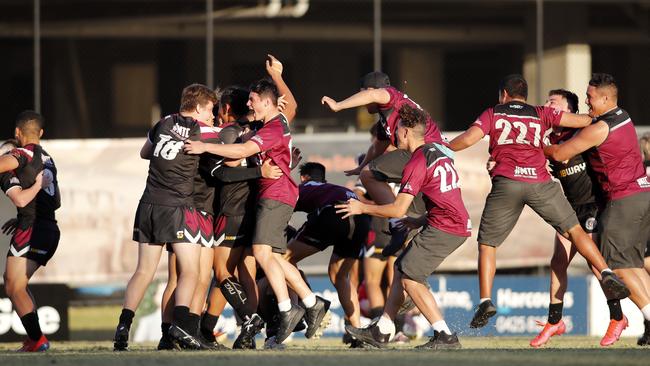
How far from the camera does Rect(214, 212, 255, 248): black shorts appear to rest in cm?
1094

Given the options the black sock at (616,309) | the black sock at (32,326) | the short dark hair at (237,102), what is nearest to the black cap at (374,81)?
the short dark hair at (237,102)

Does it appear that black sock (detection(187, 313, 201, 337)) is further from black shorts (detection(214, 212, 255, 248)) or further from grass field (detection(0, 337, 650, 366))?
black shorts (detection(214, 212, 255, 248))

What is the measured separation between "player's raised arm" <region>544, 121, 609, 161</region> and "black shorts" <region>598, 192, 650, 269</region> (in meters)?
0.59

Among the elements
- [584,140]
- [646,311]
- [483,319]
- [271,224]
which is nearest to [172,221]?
[271,224]

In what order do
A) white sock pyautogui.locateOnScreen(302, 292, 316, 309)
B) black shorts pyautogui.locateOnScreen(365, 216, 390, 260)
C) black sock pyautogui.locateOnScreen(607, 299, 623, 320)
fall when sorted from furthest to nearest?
1. black shorts pyautogui.locateOnScreen(365, 216, 390, 260)
2. black sock pyautogui.locateOnScreen(607, 299, 623, 320)
3. white sock pyautogui.locateOnScreen(302, 292, 316, 309)

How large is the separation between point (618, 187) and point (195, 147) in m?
3.70

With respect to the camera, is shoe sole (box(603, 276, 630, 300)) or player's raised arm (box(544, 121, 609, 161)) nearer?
shoe sole (box(603, 276, 630, 300))

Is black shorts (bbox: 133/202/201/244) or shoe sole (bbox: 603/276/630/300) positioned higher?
black shorts (bbox: 133/202/201/244)

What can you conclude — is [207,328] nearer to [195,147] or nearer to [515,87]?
[195,147]

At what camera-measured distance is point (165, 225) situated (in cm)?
1027

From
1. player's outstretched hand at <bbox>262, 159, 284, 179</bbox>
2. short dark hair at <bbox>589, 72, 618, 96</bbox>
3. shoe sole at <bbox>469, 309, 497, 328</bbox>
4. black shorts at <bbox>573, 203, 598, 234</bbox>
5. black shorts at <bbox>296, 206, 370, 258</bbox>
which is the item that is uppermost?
short dark hair at <bbox>589, 72, 618, 96</bbox>

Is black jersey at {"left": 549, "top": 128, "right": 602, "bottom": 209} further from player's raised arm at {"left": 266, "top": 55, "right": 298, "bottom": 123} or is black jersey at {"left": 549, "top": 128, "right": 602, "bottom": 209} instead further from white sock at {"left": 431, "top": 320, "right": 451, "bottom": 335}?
player's raised arm at {"left": 266, "top": 55, "right": 298, "bottom": 123}

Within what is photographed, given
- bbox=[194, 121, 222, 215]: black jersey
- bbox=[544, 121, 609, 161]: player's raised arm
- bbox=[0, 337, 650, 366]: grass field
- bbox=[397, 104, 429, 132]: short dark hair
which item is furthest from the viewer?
bbox=[544, 121, 609, 161]: player's raised arm

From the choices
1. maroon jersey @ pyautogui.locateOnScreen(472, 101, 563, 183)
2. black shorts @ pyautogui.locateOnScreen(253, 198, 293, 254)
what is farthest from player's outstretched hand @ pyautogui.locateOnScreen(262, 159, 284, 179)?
maroon jersey @ pyautogui.locateOnScreen(472, 101, 563, 183)
